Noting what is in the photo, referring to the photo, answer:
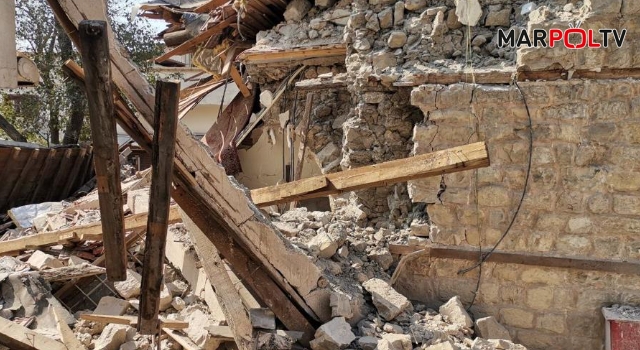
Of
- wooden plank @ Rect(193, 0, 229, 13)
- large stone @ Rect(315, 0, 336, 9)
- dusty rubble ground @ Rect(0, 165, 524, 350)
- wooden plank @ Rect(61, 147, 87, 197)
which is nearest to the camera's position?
dusty rubble ground @ Rect(0, 165, 524, 350)

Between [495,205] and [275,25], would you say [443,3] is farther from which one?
[275,25]

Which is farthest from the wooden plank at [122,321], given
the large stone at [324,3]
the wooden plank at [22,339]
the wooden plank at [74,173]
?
the wooden plank at [74,173]

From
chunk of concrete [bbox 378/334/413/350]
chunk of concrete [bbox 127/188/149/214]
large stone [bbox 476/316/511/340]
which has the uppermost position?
chunk of concrete [bbox 127/188/149/214]

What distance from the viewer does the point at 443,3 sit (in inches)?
183

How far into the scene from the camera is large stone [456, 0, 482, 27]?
14.6 feet

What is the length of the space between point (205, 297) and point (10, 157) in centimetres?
619

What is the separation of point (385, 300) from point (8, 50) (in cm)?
425

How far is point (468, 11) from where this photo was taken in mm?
4457

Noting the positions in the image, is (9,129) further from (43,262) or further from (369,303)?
(369,303)

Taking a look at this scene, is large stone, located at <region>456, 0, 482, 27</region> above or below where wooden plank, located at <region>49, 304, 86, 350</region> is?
above

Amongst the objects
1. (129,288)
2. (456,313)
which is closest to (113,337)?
(129,288)

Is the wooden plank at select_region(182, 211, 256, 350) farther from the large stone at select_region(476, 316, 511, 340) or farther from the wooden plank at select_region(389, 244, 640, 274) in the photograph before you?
the large stone at select_region(476, 316, 511, 340)

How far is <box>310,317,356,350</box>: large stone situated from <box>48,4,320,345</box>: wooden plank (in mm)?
199

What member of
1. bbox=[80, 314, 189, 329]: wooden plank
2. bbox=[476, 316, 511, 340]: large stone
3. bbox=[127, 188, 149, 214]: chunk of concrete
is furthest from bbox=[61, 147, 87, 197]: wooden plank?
bbox=[476, 316, 511, 340]: large stone
